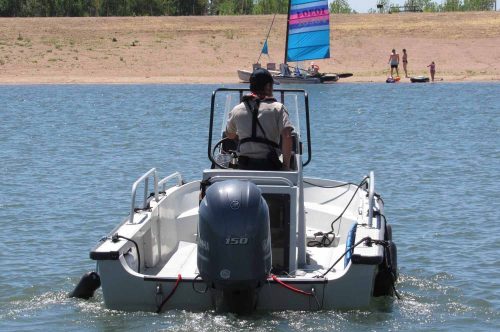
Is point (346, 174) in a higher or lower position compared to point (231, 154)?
lower

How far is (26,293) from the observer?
9.80 m

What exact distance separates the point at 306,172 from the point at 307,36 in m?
25.0

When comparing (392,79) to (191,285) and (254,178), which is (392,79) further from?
(191,285)

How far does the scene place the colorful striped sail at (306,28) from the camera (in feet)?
138

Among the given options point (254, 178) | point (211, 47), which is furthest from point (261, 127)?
point (211, 47)

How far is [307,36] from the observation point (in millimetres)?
42219

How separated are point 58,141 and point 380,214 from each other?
15.1 m

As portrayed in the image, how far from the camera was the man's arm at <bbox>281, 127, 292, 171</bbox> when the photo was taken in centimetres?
857

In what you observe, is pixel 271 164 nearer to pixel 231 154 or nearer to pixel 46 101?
pixel 231 154

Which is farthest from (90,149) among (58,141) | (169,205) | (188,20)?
(188,20)

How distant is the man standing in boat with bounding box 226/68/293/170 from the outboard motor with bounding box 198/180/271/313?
101 cm

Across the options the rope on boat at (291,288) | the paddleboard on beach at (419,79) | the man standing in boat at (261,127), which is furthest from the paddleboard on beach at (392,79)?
the rope on boat at (291,288)

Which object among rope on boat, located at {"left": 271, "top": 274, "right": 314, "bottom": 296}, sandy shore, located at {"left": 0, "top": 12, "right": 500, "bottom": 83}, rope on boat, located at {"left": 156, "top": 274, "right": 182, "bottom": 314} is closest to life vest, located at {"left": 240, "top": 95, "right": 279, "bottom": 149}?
rope on boat, located at {"left": 271, "top": 274, "right": 314, "bottom": 296}

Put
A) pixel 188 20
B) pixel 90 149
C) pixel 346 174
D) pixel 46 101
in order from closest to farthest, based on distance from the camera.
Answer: pixel 346 174
pixel 90 149
pixel 46 101
pixel 188 20
